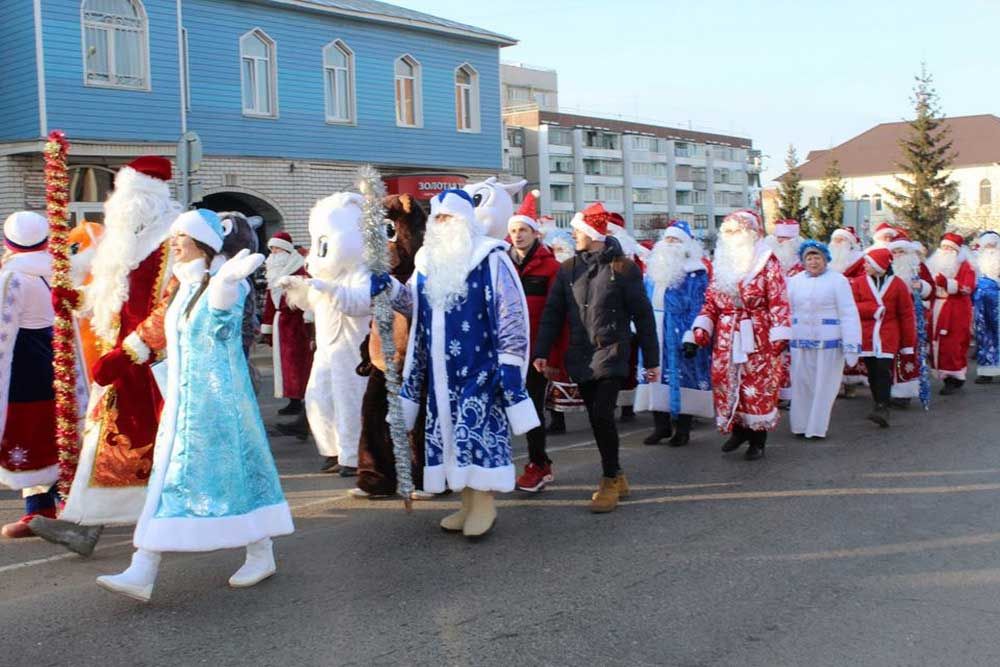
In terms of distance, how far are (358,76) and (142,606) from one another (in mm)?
22873

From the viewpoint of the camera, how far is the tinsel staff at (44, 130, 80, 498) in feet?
20.0

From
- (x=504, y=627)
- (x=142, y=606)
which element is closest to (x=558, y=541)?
(x=504, y=627)

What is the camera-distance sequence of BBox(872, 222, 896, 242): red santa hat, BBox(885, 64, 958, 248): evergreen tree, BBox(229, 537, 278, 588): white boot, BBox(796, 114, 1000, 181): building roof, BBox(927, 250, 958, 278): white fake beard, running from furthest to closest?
BBox(796, 114, 1000, 181): building roof, BBox(885, 64, 958, 248): evergreen tree, BBox(927, 250, 958, 278): white fake beard, BBox(872, 222, 896, 242): red santa hat, BBox(229, 537, 278, 588): white boot

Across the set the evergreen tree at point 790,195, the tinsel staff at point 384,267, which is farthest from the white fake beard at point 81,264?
the evergreen tree at point 790,195

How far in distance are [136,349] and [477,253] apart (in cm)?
203

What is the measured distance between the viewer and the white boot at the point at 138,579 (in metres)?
4.99

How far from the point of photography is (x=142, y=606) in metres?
5.14

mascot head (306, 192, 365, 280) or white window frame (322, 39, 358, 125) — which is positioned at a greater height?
white window frame (322, 39, 358, 125)

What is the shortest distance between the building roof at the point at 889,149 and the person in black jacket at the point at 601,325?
8889 cm

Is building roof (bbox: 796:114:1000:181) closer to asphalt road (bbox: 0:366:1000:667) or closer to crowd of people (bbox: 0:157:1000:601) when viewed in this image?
crowd of people (bbox: 0:157:1000:601)

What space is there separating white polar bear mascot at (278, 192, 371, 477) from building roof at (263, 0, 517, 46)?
60.1 feet

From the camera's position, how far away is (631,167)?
89.9 meters

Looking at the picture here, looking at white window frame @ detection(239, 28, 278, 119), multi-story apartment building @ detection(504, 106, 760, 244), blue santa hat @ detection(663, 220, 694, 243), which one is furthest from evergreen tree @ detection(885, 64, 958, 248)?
blue santa hat @ detection(663, 220, 694, 243)

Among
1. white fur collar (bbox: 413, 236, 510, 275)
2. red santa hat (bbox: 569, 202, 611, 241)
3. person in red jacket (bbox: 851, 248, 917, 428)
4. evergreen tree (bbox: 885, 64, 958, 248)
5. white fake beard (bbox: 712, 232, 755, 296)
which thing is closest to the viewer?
white fur collar (bbox: 413, 236, 510, 275)
